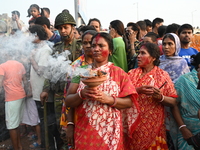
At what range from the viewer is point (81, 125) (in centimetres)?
215

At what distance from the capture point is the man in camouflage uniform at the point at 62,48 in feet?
11.2

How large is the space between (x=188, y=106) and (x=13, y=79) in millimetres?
3197

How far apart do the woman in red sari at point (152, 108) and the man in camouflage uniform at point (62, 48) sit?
113 cm

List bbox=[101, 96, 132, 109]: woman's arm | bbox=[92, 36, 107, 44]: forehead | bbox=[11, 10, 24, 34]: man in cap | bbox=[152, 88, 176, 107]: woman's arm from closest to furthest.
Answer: bbox=[101, 96, 132, 109]: woman's arm < bbox=[92, 36, 107, 44]: forehead < bbox=[152, 88, 176, 107]: woman's arm < bbox=[11, 10, 24, 34]: man in cap

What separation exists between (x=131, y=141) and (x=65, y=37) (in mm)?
1959

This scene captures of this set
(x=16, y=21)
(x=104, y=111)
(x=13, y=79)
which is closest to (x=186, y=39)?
(x=104, y=111)

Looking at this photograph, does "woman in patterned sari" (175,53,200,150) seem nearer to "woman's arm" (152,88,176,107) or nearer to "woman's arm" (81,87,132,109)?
"woman's arm" (152,88,176,107)

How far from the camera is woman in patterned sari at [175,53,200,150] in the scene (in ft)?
8.73

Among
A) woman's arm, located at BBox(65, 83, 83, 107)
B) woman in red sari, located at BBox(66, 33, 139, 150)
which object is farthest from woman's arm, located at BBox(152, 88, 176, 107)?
woman's arm, located at BBox(65, 83, 83, 107)

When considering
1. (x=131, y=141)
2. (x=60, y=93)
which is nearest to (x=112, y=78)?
(x=131, y=141)

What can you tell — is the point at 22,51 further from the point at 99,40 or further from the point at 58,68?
the point at 99,40

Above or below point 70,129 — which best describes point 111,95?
above

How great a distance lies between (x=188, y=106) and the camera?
2.73 m

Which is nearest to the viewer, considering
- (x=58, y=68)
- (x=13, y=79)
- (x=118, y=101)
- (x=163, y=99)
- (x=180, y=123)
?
(x=118, y=101)
